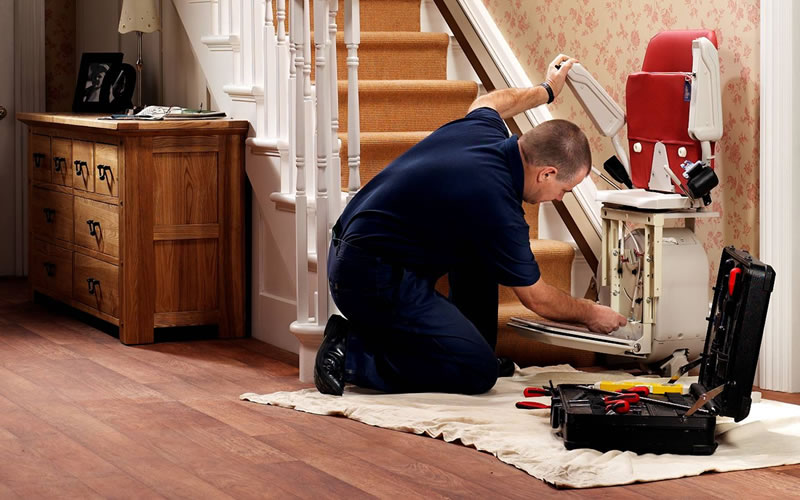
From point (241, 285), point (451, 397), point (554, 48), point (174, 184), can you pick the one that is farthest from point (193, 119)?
point (451, 397)

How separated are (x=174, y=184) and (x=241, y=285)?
0.45 metres

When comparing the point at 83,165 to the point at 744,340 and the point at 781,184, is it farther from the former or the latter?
the point at 744,340

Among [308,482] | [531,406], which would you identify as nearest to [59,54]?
[531,406]

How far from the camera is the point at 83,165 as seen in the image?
187 inches

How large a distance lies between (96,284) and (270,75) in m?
1.04

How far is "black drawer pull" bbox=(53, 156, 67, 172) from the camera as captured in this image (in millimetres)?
4988

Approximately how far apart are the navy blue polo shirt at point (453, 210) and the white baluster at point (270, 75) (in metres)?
1.00

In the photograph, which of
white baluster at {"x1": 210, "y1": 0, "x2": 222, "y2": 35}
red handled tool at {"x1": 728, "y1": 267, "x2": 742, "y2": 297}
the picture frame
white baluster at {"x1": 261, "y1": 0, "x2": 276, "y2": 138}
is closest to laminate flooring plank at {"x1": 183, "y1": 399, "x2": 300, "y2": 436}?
red handled tool at {"x1": 728, "y1": 267, "x2": 742, "y2": 297}

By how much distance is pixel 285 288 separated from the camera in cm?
446

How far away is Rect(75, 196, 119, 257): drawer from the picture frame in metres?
0.79

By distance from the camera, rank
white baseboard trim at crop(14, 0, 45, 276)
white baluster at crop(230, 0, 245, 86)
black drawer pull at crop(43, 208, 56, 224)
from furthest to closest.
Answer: white baseboard trim at crop(14, 0, 45, 276) → black drawer pull at crop(43, 208, 56, 224) → white baluster at crop(230, 0, 245, 86)

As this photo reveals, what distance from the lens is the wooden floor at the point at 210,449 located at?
2639 mm

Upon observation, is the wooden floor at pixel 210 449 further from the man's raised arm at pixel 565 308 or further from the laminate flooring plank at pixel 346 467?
the man's raised arm at pixel 565 308

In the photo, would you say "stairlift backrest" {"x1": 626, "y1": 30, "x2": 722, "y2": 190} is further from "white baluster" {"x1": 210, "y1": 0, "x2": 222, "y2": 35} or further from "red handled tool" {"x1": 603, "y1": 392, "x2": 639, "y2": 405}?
"white baluster" {"x1": 210, "y1": 0, "x2": 222, "y2": 35}
